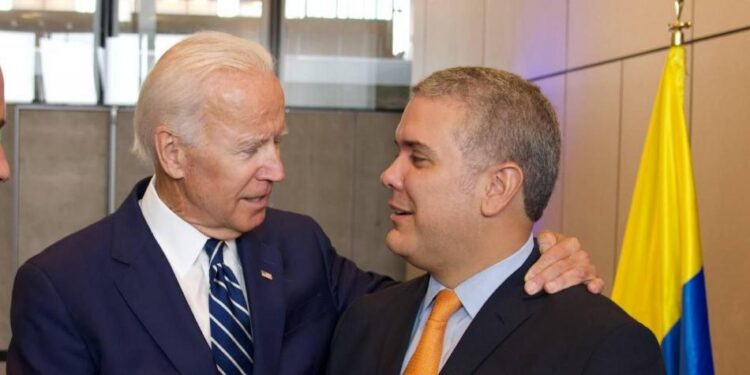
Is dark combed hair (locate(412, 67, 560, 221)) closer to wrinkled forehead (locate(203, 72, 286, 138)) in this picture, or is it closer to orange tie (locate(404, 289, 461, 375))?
orange tie (locate(404, 289, 461, 375))

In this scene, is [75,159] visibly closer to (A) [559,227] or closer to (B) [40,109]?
(B) [40,109]

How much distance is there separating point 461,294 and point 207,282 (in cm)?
73

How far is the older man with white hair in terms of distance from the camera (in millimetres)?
2508

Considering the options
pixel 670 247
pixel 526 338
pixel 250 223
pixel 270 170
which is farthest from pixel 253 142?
pixel 670 247

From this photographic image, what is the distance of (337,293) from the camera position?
2.98m

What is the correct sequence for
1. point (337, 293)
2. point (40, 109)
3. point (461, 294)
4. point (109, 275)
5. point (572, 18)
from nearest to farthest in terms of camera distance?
1. point (461, 294)
2. point (109, 275)
3. point (337, 293)
4. point (572, 18)
5. point (40, 109)

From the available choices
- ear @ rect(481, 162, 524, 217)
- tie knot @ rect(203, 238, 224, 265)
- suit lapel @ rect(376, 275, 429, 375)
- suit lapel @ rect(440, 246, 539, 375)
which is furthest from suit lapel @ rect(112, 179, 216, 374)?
ear @ rect(481, 162, 524, 217)

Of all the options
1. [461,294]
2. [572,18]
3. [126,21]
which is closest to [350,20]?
[126,21]

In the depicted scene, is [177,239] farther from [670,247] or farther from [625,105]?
[625,105]

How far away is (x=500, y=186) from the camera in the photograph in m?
2.31

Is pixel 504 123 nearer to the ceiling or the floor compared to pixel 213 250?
nearer to the ceiling

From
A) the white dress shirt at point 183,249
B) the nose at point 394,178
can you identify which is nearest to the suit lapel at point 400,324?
the nose at point 394,178

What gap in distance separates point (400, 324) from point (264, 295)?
456 mm

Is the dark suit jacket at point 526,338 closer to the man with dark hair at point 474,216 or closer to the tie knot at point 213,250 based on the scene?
the man with dark hair at point 474,216
